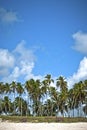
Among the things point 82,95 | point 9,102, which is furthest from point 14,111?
point 82,95

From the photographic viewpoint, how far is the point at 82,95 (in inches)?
3317

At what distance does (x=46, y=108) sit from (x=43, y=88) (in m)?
15.4

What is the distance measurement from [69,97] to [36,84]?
1300 cm

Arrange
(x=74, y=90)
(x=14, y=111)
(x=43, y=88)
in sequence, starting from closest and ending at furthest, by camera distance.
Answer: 1. (x=74, y=90)
2. (x=43, y=88)
3. (x=14, y=111)

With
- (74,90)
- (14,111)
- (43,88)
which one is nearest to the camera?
(74,90)

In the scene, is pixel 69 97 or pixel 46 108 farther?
pixel 46 108

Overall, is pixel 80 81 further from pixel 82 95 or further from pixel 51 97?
pixel 51 97

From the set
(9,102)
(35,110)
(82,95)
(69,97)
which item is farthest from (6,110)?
(82,95)

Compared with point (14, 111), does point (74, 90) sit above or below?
above

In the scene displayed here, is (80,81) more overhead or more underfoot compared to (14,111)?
more overhead

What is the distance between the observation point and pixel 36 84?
290 feet

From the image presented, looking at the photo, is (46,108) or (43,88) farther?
(46,108)

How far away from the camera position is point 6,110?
10169 centimetres

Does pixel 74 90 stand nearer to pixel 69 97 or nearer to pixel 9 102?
pixel 69 97
